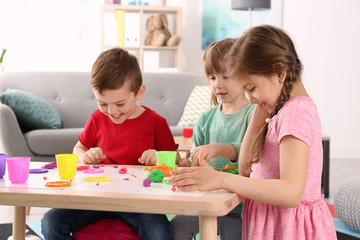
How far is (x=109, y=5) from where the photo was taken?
583cm

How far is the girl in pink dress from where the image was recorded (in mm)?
1221

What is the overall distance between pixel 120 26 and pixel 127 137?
410 centimetres

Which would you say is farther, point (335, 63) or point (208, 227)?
point (335, 63)

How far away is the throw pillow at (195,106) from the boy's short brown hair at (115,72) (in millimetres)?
2379

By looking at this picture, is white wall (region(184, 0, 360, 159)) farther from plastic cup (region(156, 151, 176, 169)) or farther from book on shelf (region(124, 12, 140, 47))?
plastic cup (region(156, 151, 176, 169))

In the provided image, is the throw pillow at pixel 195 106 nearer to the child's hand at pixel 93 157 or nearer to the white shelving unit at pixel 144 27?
the white shelving unit at pixel 144 27

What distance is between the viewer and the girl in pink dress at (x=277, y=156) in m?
1.22

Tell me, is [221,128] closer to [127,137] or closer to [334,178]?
[127,137]

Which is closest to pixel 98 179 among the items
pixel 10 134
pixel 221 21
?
pixel 10 134

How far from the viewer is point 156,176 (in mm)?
1346

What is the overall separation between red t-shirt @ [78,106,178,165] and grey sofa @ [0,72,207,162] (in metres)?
1.87

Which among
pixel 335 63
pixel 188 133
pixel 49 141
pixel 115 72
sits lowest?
pixel 49 141

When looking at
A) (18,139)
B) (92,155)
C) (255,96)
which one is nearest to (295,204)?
(255,96)

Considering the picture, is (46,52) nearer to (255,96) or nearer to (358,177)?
(358,177)
